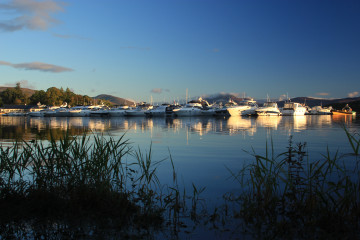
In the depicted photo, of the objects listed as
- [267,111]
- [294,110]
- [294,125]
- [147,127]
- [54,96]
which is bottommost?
[147,127]

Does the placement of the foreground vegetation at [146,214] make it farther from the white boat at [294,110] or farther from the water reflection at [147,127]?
the white boat at [294,110]

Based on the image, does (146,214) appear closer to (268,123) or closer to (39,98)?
(268,123)

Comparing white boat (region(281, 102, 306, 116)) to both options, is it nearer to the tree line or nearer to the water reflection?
the water reflection

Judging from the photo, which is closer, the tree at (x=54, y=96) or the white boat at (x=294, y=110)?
the white boat at (x=294, y=110)

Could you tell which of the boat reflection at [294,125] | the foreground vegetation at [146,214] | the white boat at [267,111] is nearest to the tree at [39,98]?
the white boat at [267,111]

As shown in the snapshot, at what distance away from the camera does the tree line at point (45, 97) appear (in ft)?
523

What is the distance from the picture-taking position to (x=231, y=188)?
7441mm

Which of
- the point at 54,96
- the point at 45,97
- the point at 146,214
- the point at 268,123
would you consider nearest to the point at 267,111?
the point at 268,123

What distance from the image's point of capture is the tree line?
159375mm

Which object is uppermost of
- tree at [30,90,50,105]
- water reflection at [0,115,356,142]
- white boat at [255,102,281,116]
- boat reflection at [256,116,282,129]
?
tree at [30,90,50,105]

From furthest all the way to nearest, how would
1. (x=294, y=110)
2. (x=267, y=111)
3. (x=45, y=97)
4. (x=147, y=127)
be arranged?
(x=45, y=97)
(x=294, y=110)
(x=267, y=111)
(x=147, y=127)

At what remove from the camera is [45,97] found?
15950 centimetres


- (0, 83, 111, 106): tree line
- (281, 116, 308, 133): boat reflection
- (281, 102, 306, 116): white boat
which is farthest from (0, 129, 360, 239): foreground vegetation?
(0, 83, 111, 106): tree line

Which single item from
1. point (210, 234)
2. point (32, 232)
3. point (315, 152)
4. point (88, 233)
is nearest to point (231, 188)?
point (210, 234)
